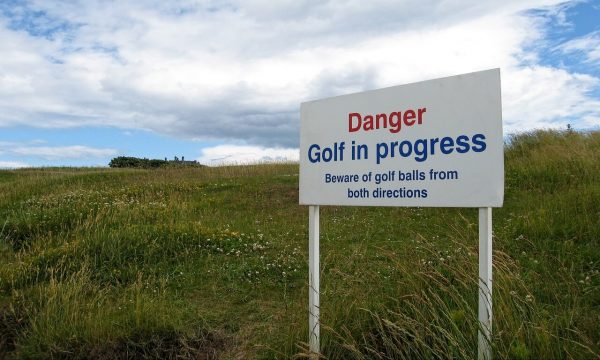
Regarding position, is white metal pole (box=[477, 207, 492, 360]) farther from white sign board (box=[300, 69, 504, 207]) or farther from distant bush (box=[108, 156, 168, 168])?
distant bush (box=[108, 156, 168, 168])

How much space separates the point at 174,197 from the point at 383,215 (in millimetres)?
5388

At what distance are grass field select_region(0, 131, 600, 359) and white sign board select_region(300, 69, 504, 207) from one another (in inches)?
29.0

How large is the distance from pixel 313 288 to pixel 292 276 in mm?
2402

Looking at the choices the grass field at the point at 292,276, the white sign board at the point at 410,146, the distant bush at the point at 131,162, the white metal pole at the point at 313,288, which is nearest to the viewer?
the white sign board at the point at 410,146

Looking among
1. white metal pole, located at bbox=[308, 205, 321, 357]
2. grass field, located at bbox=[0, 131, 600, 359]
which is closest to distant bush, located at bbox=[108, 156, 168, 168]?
grass field, located at bbox=[0, 131, 600, 359]

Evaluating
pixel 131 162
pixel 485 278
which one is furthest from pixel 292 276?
pixel 131 162

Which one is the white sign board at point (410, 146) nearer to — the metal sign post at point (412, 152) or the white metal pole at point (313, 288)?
the metal sign post at point (412, 152)

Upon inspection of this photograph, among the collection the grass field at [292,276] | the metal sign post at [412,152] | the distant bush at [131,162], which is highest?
the distant bush at [131,162]

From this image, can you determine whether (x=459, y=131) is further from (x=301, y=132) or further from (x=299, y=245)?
(x=299, y=245)

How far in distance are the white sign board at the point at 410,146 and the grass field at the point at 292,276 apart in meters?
0.74

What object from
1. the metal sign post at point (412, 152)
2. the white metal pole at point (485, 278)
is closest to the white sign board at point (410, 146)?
the metal sign post at point (412, 152)

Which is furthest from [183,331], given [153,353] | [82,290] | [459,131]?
[459,131]

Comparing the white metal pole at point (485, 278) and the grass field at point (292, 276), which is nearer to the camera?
the white metal pole at point (485, 278)

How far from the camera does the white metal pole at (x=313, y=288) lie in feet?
13.7
